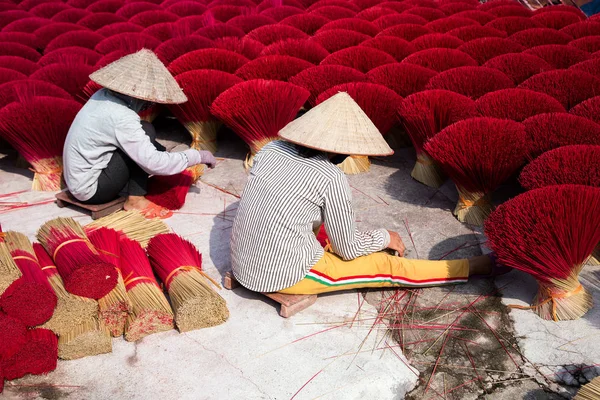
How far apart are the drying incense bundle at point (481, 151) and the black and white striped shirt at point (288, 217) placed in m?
0.79

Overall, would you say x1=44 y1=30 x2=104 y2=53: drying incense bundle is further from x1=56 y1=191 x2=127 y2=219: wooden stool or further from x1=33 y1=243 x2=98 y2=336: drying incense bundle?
x1=33 y1=243 x2=98 y2=336: drying incense bundle

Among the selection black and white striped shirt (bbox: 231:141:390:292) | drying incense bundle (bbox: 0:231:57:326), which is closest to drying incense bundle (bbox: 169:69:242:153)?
black and white striped shirt (bbox: 231:141:390:292)

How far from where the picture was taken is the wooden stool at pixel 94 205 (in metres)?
3.20

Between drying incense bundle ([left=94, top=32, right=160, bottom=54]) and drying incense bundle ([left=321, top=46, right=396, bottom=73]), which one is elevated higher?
drying incense bundle ([left=321, top=46, right=396, bottom=73])

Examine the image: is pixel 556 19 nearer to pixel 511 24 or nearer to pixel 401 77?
pixel 511 24

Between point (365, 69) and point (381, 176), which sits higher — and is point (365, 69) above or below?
above

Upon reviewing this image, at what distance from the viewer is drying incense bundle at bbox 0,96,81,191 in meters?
3.39

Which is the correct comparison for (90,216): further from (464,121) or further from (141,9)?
(141,9)

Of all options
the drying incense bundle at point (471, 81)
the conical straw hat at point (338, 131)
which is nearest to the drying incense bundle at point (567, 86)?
the drying incense bundle at point (471, 81)

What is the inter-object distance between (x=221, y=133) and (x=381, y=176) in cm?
126

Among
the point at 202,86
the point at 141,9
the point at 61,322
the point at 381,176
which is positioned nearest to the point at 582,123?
the point at 381,176

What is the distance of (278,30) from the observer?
5035mm

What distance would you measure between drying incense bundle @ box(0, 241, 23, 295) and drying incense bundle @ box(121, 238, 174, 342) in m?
0.40

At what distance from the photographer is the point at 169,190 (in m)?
3.32
